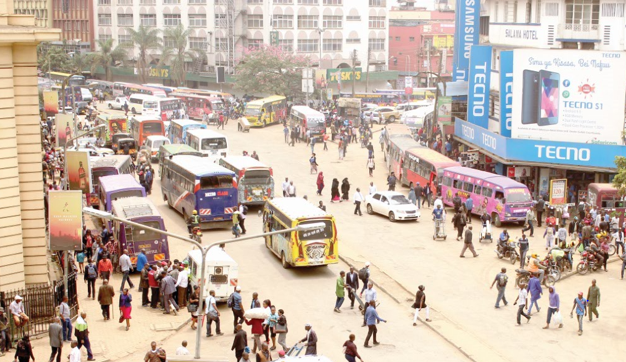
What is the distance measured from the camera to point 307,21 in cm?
11062

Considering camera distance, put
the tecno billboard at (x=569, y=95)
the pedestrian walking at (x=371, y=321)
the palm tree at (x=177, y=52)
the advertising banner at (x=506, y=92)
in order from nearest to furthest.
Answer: the pedestrian walking at (x=371, y=321), the tecno billboard at (x=569, y=95), the advertising banner at (x=506, y=92), the palm tree at (x=177, y=52)

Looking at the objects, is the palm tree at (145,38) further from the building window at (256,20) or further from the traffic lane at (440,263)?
the traffic lane at (440,263)

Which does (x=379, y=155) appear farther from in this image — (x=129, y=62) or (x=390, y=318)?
(x=129, y=62)

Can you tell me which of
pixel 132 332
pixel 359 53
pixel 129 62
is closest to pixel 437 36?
pixel 359 53

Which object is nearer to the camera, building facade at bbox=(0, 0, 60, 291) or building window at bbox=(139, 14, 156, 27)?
building facade at bbox=(0, 0, 60, 291)

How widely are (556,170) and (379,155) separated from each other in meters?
20.8

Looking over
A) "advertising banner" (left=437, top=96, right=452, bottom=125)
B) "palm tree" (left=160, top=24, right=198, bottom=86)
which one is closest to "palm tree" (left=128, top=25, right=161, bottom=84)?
"palm tree" (left=160, top=24, right=198, bottom=86)

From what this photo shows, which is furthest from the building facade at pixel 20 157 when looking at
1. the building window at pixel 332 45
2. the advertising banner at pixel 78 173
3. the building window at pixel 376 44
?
the building window at pixel 376 44

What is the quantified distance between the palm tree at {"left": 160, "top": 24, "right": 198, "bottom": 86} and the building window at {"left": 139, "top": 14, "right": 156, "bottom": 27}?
12.6ft

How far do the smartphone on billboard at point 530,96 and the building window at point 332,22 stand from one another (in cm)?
6780

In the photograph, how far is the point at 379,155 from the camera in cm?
6525

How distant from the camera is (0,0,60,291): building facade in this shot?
25297 mm

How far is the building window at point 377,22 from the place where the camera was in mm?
116669

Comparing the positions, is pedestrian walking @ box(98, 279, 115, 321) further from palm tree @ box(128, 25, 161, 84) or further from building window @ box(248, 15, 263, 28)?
palm tree @ box(128, 25, 161, 84)
